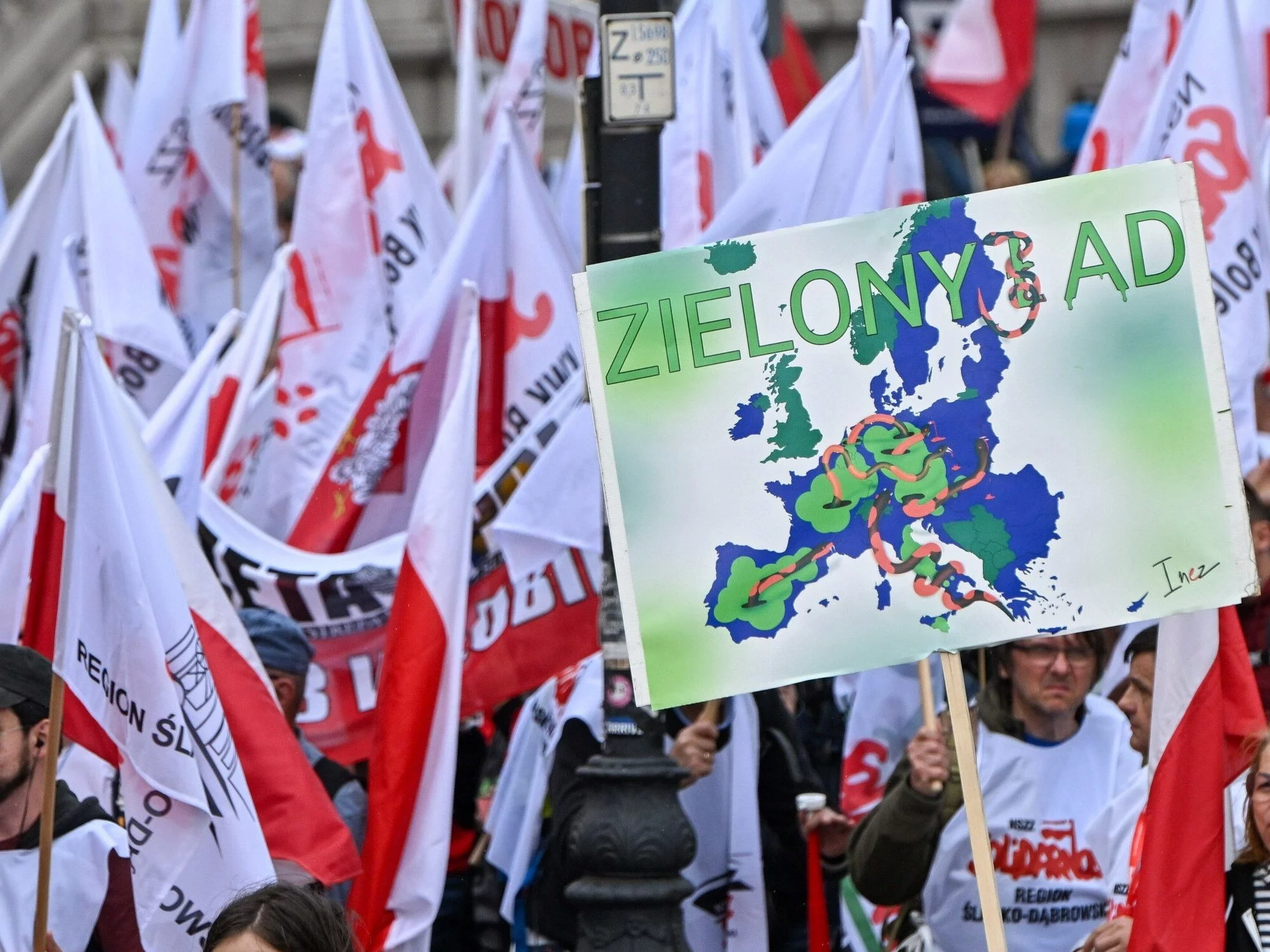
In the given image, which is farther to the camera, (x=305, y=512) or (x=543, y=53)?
(x=543, y=53)

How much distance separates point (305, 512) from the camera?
24.1 feet

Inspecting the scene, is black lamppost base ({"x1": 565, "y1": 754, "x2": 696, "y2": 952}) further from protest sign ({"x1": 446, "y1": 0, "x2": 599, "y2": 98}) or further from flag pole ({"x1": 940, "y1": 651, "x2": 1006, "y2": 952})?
protest sign ({"x1": 446, "y1": 0, "x2": 599, "y2": 98})

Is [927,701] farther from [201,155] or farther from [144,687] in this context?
[201,155]

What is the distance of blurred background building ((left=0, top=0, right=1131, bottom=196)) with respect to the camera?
1747cm

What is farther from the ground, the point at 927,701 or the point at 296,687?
the point at 296,687

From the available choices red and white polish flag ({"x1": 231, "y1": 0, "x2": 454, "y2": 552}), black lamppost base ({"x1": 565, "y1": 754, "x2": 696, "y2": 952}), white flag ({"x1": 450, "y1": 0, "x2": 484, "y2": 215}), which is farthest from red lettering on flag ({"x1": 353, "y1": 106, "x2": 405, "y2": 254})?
black lamppost base ({"x1": 565, "y1": 754, "x2": 696, "y2": 952})

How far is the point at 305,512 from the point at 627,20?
83.1 inches

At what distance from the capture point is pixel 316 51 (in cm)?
1766

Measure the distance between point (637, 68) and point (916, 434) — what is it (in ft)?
7.23

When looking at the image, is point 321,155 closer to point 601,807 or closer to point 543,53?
point 543,53

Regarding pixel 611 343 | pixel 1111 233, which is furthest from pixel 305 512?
pixel 1111 233

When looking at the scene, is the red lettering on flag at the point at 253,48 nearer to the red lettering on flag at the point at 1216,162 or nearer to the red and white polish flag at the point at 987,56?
the red and white polish flag at the point at 987,56

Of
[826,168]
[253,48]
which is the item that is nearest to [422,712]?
[826,168]

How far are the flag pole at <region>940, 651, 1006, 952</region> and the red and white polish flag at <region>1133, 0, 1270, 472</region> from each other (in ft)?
11.6
